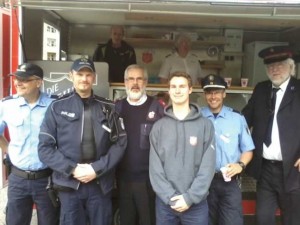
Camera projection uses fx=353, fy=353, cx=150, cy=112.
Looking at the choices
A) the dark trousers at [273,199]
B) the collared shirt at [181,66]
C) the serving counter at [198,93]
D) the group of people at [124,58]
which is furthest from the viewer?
the collared shirt at [181,66]

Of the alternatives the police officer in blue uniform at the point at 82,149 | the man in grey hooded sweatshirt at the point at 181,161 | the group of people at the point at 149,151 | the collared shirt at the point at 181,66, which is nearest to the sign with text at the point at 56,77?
the group of people at the point at 149,151

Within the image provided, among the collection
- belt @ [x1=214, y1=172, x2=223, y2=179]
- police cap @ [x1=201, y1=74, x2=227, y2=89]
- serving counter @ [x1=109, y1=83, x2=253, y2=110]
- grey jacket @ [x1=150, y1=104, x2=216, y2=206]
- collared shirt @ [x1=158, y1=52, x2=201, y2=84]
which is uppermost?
collared shirt @ [x1=158, y1=52, x2=201, y2=84]

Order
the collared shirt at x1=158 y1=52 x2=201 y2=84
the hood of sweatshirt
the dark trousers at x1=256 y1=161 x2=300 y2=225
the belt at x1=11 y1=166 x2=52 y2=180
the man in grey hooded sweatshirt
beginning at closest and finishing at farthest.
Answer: the man in grey hooded sweatshirt, the hood of sweatshirt, the belt at x1=11 y1=166 x2=52 y2=180, the dark trousers at x1=256 y1=161 x2=300 y2=225, the collared shirt at x1=158 y1=52 x2=201 y2=84

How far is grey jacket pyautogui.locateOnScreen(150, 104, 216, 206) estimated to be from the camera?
2.35 meters

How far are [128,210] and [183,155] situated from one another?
0.72 m

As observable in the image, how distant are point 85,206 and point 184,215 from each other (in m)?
0.74

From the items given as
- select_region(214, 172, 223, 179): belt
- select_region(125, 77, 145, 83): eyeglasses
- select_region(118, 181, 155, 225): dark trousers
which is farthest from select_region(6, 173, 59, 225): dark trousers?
select_region(214, 172, 223, 179): belt

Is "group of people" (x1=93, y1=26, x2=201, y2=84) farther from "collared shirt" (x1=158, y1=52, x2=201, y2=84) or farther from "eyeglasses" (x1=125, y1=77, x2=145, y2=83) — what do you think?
"eyeglasses" (x1=125, y1=77, x2=145, y2=83)

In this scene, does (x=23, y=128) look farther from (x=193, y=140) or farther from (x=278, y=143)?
(x=278, y=143)

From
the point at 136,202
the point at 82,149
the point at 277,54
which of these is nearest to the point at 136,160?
the point at 136,202

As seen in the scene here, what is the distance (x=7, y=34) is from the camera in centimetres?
362

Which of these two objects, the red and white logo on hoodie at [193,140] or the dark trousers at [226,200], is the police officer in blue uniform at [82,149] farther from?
the dark trousers at [226,200]

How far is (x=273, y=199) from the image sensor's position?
9.29 ft

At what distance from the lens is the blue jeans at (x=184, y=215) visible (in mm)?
2393
